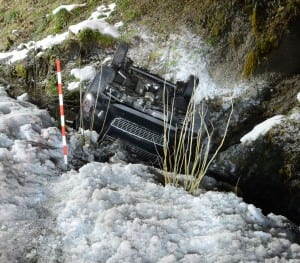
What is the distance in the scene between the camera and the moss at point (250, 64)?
6.63m

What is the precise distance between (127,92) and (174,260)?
107 inches

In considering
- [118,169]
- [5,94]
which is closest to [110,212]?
[118,169]

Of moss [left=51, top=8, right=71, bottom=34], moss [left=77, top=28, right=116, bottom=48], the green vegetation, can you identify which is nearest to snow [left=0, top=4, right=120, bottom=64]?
moss [left=77, top=28, right=116, bottom=48]

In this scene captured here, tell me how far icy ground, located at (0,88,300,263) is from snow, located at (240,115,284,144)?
6.13 ft

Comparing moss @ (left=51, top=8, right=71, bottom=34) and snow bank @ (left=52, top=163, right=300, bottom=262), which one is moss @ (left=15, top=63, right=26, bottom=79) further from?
snow bank @ (left=52, top=163, right=300, bottom=262)

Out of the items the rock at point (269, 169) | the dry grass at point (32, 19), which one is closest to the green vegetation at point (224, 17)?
the dry grass at point (32, 19)

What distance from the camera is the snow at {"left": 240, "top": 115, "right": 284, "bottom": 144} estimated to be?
5.58m

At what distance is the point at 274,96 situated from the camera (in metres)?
6.38

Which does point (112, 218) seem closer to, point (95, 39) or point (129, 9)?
point (95, 39)

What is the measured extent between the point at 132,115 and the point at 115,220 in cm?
179

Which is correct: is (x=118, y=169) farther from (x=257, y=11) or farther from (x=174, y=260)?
(x=257, y=11)

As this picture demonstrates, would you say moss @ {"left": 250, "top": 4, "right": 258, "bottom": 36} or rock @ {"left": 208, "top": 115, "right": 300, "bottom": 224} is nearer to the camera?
rock @ {"left": 208, "top": 115, "right": 300, "bottom": 224}

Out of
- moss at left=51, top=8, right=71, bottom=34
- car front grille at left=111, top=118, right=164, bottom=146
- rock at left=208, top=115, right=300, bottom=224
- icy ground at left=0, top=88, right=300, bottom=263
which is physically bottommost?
rock at left=208, top=115, right=300, bottom=224

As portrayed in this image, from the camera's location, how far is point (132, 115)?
4.75 metres
